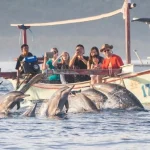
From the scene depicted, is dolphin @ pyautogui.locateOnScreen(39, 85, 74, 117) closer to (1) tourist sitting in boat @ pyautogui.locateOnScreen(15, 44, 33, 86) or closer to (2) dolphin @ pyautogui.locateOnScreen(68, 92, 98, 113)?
(2) dolphin @ pyautogui.locateOnScreen(68, 92, 98, 113)

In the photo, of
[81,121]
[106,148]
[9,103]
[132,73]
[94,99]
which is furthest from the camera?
[132,73]

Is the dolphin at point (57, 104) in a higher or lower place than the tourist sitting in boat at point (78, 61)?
lower

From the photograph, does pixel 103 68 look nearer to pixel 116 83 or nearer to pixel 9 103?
pixel 116 83

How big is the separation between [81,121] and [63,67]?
6883 mm

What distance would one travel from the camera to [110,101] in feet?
76.5

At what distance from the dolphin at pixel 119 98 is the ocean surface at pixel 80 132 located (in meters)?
1.10

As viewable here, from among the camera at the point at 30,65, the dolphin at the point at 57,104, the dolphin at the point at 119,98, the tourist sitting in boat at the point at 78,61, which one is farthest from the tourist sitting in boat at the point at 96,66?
the dolphin at the point at 57,104

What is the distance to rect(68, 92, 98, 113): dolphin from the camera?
72.4 feet

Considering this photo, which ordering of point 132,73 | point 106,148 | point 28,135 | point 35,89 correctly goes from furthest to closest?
point 35,89 → point 132,73 → point 28,135 → point 106,148

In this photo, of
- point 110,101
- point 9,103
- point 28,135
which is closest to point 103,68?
point 110,101

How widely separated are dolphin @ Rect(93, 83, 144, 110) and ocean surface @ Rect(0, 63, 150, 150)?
110 centimetres

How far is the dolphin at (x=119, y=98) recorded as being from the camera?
894 inches

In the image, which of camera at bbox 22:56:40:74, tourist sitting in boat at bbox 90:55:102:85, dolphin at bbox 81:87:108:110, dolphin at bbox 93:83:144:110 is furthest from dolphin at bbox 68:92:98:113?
camera at bbox 22:56:40:74

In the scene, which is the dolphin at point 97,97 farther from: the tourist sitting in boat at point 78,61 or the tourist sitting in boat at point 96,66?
the tourist sitting in boat at point 78,61
